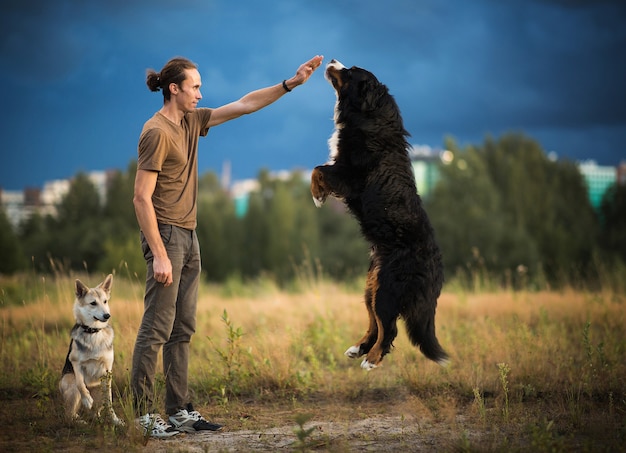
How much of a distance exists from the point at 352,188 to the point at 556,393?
2.85 meters

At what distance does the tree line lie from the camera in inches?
1629

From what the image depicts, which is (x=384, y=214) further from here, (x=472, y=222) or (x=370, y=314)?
(x=472, y=222)

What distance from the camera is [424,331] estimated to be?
4.63 m

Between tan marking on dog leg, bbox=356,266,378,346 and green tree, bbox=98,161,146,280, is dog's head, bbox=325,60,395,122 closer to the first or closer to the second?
tan marking on dog leg, bbox=356,266,378,346

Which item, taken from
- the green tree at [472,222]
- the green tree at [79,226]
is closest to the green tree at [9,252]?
the green tree at [79,226]

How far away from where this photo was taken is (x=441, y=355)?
473 cm

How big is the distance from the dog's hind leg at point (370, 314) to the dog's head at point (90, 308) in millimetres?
2036

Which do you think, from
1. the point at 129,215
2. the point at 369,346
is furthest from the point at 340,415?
the point at 129,215

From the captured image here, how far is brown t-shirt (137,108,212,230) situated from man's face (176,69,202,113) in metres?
0.17

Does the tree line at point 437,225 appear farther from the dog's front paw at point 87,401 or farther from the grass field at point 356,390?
the dog's front paw at point 87,401

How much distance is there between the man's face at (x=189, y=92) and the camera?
445 centimetres

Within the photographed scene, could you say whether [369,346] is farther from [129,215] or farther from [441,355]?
[129,215]

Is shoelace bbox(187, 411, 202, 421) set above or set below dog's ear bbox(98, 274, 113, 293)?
below

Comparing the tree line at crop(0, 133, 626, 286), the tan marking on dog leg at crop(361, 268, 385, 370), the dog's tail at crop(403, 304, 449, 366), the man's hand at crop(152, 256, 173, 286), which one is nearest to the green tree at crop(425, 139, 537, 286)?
the tree line at crop(0, 133, 626, 286)
